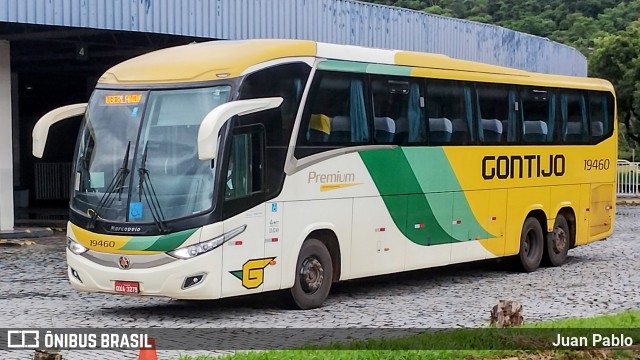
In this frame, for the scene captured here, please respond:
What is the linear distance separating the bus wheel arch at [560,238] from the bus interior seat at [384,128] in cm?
524

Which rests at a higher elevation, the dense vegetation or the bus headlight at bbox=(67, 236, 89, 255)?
the dense vegetation

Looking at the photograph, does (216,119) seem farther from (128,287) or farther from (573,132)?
(573,132)

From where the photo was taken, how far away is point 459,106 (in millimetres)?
17422

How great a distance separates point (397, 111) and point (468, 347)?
6526mm

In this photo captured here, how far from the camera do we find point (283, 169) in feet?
45.4

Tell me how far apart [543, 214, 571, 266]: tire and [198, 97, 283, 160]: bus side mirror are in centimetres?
822

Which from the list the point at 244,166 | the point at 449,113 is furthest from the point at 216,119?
the point at 449,113

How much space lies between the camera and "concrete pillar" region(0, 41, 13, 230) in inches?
958

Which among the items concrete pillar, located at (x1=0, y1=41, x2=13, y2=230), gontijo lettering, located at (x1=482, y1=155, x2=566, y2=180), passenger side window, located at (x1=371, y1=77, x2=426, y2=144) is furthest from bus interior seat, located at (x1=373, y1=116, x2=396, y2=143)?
concrete pillar, located at (x1=0, y1=41, x2=13, y2=230)

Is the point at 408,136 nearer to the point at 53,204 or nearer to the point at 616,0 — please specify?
the point at 53,204

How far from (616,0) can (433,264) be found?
66427 millimetres

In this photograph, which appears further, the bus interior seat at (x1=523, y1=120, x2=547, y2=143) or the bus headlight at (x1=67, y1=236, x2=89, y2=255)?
the bus interior seat at (x1=523, y1=120, x2=547, y2=143)

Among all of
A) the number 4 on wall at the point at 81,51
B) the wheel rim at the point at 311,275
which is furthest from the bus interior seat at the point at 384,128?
the number 4 on wall at the point at 81,51

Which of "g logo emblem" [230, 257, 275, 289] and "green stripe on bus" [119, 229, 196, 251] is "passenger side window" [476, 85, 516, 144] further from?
"green stripe on bus" [119, 229, 196, 251]
